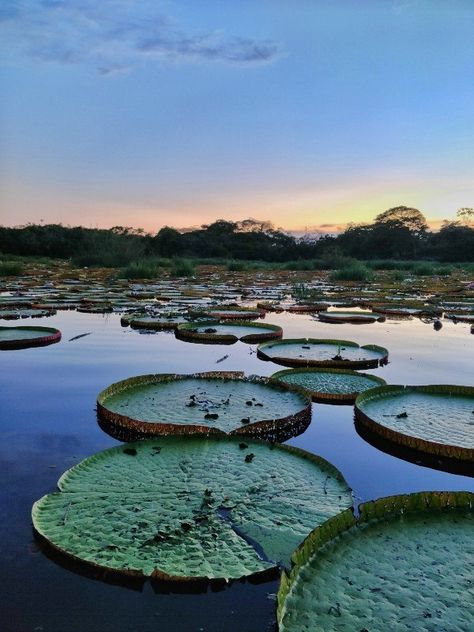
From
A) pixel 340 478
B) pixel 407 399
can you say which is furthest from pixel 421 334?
pixel 340 478

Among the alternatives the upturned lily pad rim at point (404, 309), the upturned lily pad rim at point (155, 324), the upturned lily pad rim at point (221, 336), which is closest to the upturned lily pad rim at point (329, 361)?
the upturned lily pad rim at point (221, 336)

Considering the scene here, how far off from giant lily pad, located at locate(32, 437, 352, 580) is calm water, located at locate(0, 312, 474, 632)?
2.5 inches

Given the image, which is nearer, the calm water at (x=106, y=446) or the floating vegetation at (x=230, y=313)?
the calm water at (x=106, y=446)

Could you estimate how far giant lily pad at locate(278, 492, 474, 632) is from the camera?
1082 millimetres

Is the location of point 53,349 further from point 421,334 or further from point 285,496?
point 421,334

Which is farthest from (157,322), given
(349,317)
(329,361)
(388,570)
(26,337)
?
(388,570)

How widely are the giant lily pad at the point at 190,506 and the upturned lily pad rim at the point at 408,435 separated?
0.57 meters

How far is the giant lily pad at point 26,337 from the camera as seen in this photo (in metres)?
4.24

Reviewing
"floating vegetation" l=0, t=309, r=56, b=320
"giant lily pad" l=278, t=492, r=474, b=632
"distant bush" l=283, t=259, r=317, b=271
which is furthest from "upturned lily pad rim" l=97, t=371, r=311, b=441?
"distant bush" l=283, t=259, r=317, b=271

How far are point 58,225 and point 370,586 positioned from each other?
3578 centimetres

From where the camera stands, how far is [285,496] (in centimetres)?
164

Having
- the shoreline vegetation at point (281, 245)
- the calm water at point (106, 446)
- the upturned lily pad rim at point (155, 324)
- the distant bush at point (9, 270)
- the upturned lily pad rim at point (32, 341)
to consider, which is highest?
the shoreline vegetation at point (281, 245)

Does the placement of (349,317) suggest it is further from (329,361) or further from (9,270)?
(9,270)

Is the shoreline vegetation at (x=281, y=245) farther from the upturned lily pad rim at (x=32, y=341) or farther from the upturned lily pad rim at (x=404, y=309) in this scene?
the upturned lily pad rim at (x=32, y=341)
